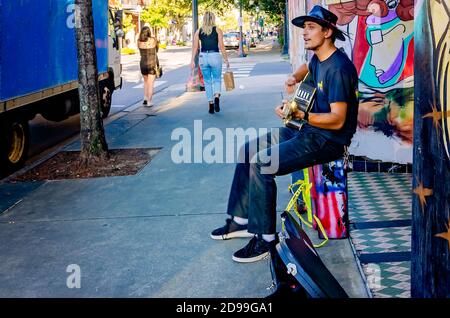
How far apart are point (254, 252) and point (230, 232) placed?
54cm

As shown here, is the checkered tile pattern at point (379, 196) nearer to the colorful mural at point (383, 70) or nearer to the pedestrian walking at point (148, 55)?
the colorful mural at point (383, 70)

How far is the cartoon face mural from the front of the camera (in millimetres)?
7160

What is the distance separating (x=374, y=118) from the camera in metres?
7.35

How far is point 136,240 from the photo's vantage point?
5188 mm

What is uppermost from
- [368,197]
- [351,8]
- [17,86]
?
[351,8]

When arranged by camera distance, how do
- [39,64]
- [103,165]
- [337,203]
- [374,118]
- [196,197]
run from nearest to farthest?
[337,203] → [196,197] → [374,118] → [103,165] → [39,64]

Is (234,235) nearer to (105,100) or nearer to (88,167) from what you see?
(88,167)

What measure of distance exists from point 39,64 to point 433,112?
735cm

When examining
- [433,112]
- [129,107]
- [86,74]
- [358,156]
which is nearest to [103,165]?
[86,74]

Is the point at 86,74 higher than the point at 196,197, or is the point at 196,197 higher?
the point at 86,74

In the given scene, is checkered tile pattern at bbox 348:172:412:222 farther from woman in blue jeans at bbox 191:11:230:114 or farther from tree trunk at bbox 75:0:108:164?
woman in blue jeans at bbox 191:11:230:114

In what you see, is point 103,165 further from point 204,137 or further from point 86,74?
point 204,137

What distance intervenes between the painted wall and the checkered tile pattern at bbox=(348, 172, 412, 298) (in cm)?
38
